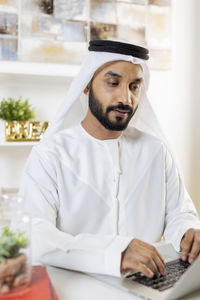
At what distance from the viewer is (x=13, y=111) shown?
9.25ft

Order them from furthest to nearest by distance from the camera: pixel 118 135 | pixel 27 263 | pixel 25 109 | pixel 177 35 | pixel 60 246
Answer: pixel 177 35, pixel 25 109, pixel 118 135, pixel 60 246, pixel 27 263

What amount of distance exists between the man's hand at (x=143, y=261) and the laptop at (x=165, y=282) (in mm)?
19

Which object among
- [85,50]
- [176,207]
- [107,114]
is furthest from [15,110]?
[176,207]

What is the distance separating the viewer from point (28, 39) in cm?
300

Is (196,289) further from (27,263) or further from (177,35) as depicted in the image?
(177,35)

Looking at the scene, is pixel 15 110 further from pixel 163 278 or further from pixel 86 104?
pixel 163 278

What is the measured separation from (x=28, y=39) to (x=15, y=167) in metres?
0.97

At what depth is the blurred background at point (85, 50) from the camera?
2977 millimetres

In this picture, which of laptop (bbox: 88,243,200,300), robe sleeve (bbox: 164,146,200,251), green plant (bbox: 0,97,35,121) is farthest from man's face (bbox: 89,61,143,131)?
green plant (bbox: 0,97,35,121)

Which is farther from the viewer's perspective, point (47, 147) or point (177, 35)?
point (177, 35)

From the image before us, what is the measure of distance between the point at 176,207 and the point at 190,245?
0.51 m

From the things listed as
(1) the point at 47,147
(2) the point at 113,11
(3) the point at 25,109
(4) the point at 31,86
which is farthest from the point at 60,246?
(2) the point at 113,11

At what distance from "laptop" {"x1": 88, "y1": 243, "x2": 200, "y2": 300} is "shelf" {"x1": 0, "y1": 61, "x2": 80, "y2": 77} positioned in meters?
2.03

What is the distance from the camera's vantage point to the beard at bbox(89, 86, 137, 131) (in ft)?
5.77
